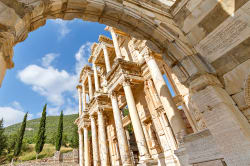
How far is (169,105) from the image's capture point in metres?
8.27

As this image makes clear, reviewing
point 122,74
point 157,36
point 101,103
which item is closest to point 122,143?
point 122,74

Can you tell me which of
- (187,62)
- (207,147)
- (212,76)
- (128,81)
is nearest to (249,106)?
(212,76)

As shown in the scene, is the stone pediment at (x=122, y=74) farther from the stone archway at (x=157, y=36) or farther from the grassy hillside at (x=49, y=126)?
the grassy hillside at (x=49, y=126)

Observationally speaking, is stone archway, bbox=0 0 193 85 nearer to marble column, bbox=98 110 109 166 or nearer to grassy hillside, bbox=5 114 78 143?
marble column, bbox=98 110 109 166

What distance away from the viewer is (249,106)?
3.41 metres

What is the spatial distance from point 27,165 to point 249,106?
28142 millimetres

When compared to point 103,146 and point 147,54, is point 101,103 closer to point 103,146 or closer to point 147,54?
point 103,146

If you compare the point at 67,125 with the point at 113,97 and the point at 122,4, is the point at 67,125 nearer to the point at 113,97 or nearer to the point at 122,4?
the point at 113,97

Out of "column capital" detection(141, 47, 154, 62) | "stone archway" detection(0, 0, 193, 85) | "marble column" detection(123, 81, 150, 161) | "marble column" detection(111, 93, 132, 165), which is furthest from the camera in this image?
"column capital" detection(141, 47, 154, 62)

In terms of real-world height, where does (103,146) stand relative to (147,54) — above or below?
below

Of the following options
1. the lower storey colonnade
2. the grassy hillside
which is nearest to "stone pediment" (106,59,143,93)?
the lower storey colonnade

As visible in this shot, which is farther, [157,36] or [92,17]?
[157,36]

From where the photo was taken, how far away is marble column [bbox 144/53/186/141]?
7304mm

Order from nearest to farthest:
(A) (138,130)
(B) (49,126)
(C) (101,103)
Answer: (A) (138,130) → (C) (101,103) → (B) (49,126)
